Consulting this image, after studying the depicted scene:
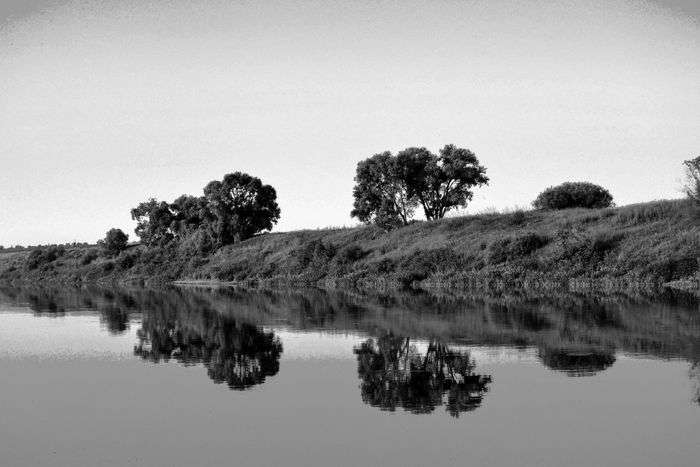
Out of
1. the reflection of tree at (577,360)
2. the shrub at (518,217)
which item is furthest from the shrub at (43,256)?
the reflection of tree at (577,360)

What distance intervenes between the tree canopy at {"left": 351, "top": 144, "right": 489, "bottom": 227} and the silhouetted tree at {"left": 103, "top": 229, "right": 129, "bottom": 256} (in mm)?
44285

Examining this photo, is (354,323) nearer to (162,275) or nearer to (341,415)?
(341,415)

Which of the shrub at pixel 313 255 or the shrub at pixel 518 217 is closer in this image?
the shrub at pixel 518 217

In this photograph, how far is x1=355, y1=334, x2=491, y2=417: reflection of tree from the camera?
43.6ft

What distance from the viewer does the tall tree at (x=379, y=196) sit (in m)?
77.9

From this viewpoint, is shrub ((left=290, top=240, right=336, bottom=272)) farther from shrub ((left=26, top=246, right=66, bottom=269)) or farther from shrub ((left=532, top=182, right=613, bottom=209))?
shrub ((left=26, top=246, right=66, bottom=269))

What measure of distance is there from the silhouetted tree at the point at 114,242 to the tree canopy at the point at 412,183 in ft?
145

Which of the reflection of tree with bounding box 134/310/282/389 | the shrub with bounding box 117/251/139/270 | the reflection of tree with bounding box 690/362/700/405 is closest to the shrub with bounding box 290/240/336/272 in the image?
the shrub with bounding box 117/251/139/270

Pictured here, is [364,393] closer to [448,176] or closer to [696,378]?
[696,378]

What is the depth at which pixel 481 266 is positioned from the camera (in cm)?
5628

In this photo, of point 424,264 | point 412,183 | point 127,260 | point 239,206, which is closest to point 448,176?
point 412,183

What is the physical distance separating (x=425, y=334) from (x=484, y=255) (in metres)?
35.1

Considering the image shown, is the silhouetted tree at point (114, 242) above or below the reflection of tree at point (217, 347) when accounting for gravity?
above

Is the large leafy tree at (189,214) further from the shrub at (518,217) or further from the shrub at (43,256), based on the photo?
the shrub at (518,217)
